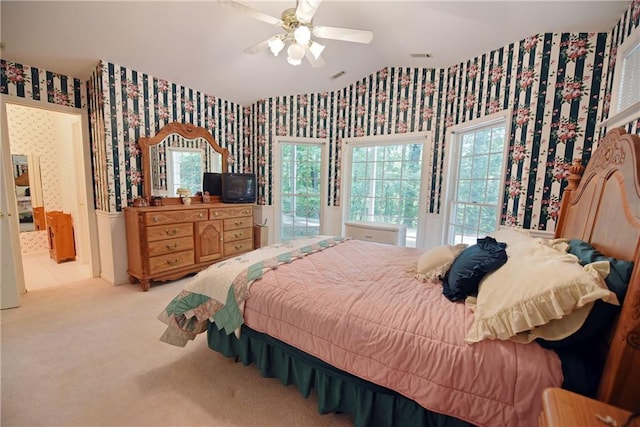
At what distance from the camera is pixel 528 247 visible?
135cm

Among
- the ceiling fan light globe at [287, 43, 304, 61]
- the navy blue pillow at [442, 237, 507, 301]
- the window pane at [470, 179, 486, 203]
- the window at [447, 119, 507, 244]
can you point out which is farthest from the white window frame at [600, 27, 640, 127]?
the ceiling fan light globe at [287, 43, 304, 61]

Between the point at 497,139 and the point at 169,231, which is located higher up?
the point at 497,139

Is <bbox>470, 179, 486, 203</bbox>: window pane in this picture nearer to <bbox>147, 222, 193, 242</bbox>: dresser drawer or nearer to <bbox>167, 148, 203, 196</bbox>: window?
<bbox>147, 222, 193, 242</bbox>: dresser drawer

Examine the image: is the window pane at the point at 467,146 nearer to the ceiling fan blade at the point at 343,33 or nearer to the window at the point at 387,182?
the window at the point at 387,182

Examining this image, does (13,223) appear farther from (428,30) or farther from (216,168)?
(428,30)

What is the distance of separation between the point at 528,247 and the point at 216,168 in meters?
3.95

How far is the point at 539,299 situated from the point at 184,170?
3.96 meters

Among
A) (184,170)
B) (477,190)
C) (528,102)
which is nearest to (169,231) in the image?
(184,170)

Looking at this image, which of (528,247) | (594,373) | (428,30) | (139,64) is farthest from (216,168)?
(594,373)

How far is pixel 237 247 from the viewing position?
3951 mm

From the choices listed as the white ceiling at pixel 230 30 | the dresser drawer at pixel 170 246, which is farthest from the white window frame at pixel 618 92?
the dresser drawer at pixel 170 246

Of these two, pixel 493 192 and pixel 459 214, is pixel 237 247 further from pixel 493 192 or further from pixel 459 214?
pixel 493 192

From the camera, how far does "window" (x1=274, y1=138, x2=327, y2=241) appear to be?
440 cm

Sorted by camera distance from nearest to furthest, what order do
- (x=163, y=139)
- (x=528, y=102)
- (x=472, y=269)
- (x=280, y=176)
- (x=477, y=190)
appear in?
(x=472, y=269), (x=528, y=102), (x=477, y=190), (x=163, y=139), (x=280, y=176)
